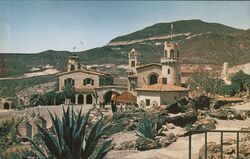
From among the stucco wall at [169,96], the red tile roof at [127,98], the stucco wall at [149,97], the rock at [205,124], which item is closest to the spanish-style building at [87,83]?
the red tile roof at [127,98]

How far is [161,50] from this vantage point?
3269 cm

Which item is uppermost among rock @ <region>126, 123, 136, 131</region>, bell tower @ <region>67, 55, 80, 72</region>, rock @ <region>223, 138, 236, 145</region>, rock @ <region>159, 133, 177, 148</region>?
bell tower @ <region>67, 55, 80, 72</region>

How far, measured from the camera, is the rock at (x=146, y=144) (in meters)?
8.34

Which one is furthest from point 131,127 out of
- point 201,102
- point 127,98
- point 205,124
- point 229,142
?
point 127,98

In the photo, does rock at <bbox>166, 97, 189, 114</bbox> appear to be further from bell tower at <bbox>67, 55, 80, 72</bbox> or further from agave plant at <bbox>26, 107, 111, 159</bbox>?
agave plant at <bbox>26, 107, 111, 159</bbox>

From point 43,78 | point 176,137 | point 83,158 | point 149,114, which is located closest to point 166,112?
point 149,114

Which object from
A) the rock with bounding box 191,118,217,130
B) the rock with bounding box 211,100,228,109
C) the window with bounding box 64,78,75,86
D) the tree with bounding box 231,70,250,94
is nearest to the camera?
the rock with bounding box 191,118,217,130

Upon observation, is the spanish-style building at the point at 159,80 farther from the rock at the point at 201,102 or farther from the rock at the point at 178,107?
the rock at the point at 201,102

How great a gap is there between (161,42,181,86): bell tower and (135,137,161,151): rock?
9.24 meters

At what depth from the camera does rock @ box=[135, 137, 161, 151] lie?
8.34 meters

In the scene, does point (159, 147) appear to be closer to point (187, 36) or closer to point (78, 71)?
point (78, 71)

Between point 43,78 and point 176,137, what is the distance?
20480mm

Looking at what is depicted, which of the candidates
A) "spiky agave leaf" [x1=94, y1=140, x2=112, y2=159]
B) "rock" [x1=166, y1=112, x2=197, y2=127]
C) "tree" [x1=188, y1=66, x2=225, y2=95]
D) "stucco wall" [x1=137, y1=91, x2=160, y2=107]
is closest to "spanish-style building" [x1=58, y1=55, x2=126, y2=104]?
"stucco wall" [x1=137, y1=91, x2=160, y2=107]

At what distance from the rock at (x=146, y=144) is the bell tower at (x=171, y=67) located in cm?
924
